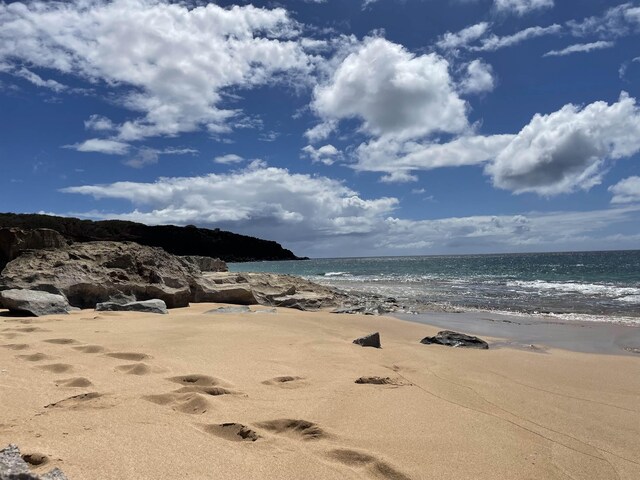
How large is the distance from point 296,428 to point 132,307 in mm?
7597

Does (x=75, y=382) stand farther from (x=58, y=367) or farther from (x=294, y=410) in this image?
(x=294, y=410)

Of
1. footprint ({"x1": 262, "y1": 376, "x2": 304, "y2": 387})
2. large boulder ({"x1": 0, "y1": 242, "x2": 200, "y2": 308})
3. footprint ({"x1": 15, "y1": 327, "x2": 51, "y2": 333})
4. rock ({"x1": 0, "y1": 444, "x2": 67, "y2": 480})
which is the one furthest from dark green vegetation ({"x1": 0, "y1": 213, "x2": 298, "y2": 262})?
rock ({"x1": 0, "y1": 444, "x2": 67, "y2": 480})

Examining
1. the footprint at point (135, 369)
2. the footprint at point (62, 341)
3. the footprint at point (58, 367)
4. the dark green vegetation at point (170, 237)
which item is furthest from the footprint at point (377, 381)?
the dark green vegetation at point (170, 237)

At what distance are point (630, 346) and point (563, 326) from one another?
3.29 metres

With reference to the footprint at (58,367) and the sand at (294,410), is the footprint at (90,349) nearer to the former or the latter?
the sand at (294,410)

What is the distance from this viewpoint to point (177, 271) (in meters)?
13.8

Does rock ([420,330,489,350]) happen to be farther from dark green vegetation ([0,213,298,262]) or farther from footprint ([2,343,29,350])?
dark green vegetation ([0,213,298,262])

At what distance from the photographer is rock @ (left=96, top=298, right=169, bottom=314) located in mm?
9812

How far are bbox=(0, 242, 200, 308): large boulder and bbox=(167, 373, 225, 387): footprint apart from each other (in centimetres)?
737

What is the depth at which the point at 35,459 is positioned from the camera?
252 cm

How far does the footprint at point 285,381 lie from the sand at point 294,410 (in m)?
0.02

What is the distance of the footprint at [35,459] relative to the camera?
2.49 m

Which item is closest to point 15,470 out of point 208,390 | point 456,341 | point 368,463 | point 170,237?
point 368,463

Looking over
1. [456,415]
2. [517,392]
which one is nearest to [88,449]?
[456,415]
